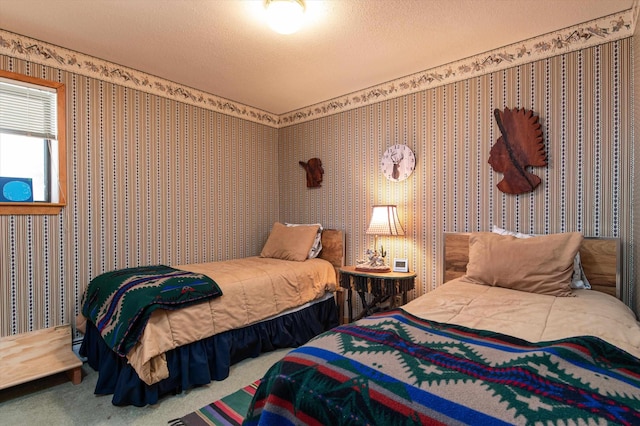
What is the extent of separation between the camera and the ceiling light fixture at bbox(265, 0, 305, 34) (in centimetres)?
189

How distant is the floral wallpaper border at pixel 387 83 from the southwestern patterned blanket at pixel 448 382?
216 centimetres

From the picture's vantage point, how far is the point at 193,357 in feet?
7.26

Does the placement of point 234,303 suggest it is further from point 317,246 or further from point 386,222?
point 386,222

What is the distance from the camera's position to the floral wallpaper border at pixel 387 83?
222 centimetres

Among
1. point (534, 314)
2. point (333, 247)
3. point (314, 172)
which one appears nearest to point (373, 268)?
point (333, 247)

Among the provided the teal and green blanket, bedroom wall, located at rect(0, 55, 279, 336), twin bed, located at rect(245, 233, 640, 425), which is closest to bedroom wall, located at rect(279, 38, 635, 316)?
twin bed, located at rect(245, 233, 640, 425)

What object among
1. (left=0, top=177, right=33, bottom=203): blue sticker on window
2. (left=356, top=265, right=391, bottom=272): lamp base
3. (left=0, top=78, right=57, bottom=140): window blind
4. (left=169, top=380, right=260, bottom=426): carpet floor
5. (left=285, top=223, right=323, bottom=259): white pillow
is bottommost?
(left=169, top=380, right=260, bottom=426): carpet floor

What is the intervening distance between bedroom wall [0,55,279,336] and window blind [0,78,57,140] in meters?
0.12

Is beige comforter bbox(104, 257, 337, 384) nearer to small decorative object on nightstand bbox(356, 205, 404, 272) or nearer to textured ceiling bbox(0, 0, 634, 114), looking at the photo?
small decorative object on nightstand bbox(356, 205, 404, 272)

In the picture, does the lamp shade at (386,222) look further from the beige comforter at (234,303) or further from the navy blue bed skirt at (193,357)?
the navy blue bed skirt at (193,357)

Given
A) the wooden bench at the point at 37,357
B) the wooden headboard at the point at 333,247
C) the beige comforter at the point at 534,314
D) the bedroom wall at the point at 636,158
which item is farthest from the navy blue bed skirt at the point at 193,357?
the bedroom wall at the point at 636,158

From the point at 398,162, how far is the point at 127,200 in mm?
2512

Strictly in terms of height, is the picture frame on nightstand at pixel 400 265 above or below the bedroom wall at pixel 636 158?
below

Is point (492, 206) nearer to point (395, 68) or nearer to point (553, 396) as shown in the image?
point (395, 68)
